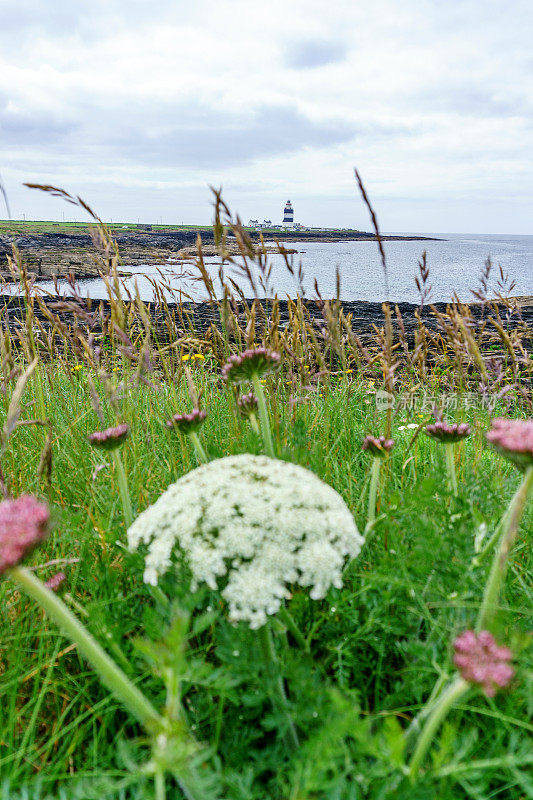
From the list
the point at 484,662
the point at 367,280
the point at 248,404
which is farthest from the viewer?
the point at 367,280

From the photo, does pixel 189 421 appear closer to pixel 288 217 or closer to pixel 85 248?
pixel 85 248

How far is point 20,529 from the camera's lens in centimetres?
90

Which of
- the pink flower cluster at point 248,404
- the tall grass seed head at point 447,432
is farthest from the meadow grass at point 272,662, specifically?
the pink flower cluster at point 248,404

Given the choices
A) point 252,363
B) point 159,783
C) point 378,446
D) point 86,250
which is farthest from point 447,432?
point 86,250

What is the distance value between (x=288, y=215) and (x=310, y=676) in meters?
141

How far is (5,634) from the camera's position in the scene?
5.56 ft

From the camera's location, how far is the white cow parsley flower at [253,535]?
42.6 inches

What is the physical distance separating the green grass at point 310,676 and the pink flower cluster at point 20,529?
0.30 m

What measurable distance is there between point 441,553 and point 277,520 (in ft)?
1.66

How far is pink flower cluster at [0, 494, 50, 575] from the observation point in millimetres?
841

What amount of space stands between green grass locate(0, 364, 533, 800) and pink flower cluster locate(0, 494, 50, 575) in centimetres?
30

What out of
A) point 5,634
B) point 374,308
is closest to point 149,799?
point 5,634

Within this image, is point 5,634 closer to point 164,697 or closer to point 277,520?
point 164,697

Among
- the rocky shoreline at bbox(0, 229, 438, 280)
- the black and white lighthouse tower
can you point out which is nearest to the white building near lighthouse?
the black and white lighthouse tower
